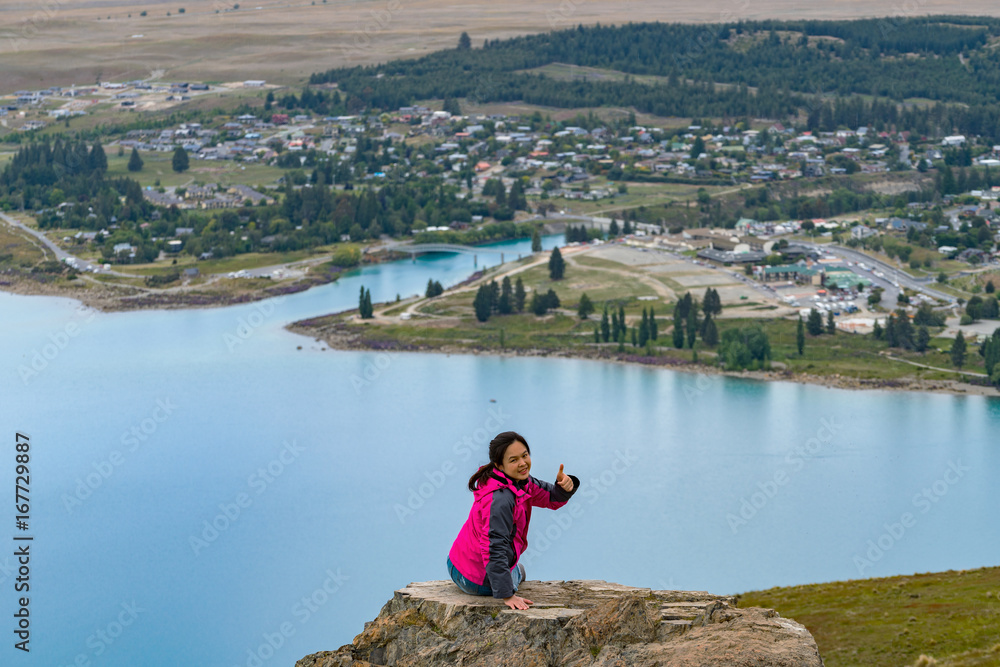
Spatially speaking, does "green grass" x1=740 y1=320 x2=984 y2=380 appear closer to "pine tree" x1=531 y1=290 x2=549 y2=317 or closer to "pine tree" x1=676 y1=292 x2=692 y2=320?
"pine tree" x1=676 y1=292 x2=692 y2=320

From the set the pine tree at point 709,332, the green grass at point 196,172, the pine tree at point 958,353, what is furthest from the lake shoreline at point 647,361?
the green grass at point 196,172

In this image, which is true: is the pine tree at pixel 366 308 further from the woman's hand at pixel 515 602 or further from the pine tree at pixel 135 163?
the woman's hand at pixel 515 602

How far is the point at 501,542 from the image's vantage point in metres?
4.73

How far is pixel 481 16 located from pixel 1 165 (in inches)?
2692

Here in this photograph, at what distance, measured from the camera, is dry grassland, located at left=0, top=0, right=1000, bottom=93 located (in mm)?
102625

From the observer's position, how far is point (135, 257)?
167 feet

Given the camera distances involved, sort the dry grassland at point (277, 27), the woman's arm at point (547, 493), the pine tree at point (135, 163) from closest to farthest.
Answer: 1. the woman's arm at point (547, 493)
2. the pine tree at point (135, 163)
3. the dry grassland at point (277, 27)

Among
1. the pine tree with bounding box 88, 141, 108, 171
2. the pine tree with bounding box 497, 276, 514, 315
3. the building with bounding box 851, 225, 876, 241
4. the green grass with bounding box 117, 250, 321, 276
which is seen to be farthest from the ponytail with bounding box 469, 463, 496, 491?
the pine tree with bounding box 88, 141, 108, 171

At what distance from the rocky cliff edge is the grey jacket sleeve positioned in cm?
12

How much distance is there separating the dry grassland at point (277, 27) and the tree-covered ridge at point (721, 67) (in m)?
7.41

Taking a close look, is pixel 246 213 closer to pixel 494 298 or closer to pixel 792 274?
pixel 494 298

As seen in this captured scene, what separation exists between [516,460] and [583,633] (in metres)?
0.75

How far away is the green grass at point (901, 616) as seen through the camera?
1249 cm

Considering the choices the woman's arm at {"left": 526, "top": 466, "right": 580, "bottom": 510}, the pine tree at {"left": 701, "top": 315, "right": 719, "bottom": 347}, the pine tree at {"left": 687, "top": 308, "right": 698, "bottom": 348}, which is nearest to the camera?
the woman's arm at {"left": 526, "top": 466, "right": 580, "bottom": 510}
